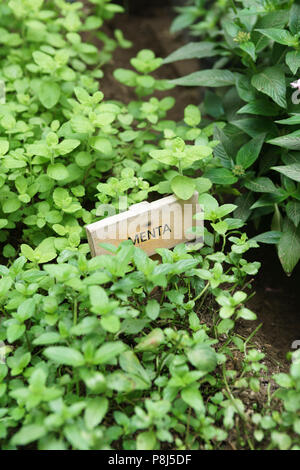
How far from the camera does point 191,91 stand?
99.0 inches

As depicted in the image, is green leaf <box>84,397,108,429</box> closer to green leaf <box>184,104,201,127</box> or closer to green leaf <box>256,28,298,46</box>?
green leaf <box>184,104,201,127</box>

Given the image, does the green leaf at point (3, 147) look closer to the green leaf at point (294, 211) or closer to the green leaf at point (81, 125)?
the green leaf at point (81, 125)

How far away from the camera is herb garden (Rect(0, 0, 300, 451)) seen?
109cm

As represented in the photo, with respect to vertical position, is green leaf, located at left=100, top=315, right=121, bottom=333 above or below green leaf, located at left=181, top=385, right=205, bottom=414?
above

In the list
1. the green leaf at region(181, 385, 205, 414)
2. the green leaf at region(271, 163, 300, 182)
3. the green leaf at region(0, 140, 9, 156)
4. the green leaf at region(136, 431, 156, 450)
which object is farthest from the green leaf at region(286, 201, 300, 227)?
the green leaf at region(0, 140, 9, 156)

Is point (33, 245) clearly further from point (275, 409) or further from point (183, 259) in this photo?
point (275, 409)

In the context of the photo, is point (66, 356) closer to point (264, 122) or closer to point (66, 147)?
point (66, 147)

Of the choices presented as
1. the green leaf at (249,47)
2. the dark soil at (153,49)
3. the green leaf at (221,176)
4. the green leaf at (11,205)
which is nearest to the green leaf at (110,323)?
the green leaf at (11,205)

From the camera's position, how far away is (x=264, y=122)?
170cm

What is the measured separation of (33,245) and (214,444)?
0.85 metres

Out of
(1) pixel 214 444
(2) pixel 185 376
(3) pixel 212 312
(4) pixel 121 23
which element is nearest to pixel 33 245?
(3) pixel 212 312

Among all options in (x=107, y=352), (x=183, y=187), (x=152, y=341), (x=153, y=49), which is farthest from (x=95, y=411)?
(x=153, y=49)

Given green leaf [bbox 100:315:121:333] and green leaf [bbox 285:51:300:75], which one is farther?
green leaf [bbox 285:51:300:75]

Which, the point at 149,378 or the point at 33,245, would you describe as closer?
the point at 149,378
